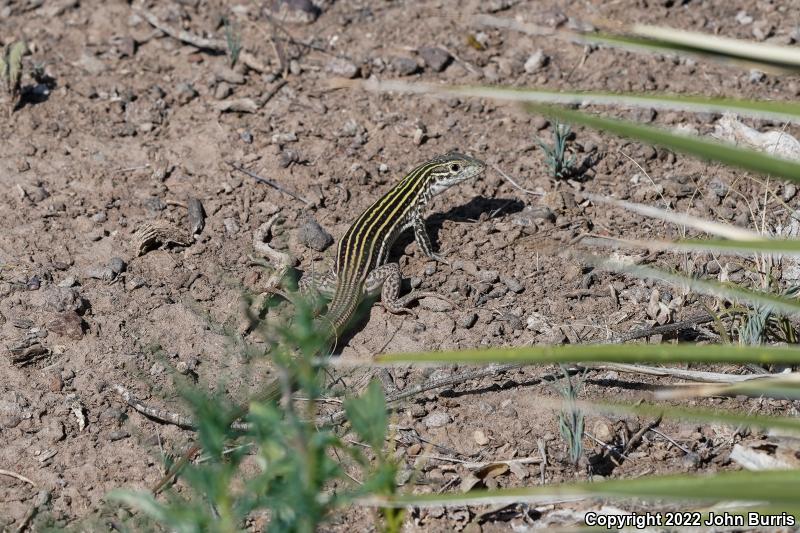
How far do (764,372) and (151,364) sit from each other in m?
2.71

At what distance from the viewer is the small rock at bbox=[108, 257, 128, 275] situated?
15.8 feet

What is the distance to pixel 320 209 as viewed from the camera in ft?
17.5

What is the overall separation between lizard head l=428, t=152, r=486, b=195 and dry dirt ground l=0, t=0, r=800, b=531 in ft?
0.86

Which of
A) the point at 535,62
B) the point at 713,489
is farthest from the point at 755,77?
the point at 713,489

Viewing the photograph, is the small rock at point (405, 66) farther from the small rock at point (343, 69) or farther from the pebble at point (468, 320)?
the pebble at point (468, 320)

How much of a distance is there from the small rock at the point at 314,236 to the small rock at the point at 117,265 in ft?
3.11

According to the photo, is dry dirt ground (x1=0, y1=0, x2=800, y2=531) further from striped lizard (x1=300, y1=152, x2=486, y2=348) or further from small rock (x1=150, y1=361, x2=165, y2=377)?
striped lizard (x1=300, y1=152, x2=486, y2=348)

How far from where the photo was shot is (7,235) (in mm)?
4988

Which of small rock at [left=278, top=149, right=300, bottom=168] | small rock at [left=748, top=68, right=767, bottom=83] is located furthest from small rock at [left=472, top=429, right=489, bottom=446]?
small rock at [left=748, top=68, right=767, bottom=83]

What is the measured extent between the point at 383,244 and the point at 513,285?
768 millimetres

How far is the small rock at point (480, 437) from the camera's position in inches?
153

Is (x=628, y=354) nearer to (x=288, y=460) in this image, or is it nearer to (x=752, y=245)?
(x=752, y=245)

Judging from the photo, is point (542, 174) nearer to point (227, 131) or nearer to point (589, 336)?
point (589, 336)

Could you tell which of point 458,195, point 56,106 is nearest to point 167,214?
point 56,106
